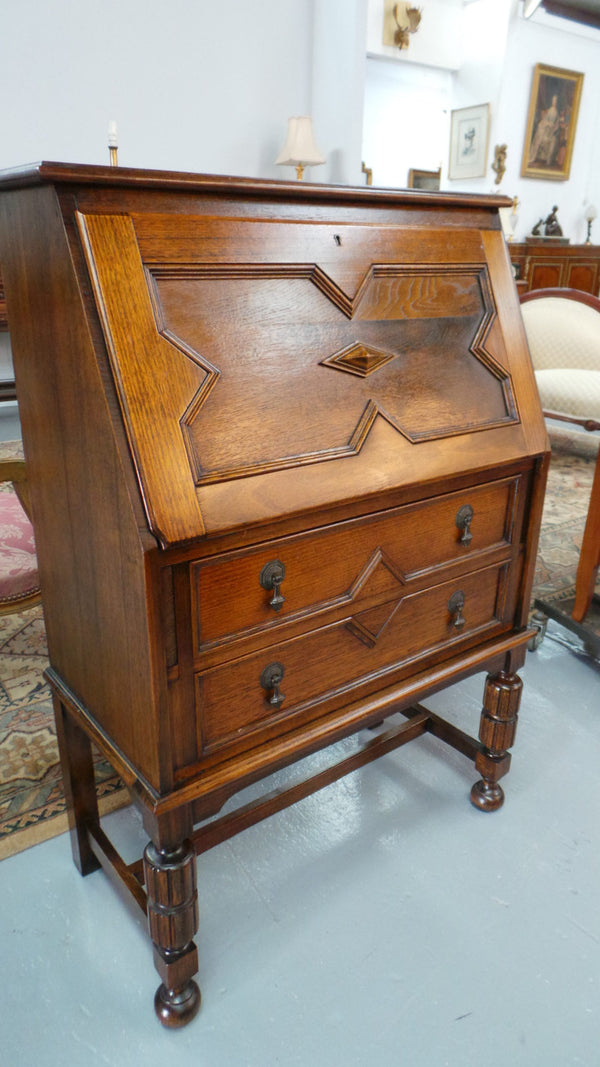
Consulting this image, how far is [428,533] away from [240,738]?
0.56 m

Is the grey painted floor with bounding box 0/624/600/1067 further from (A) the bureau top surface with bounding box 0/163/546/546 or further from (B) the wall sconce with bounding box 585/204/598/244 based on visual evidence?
(B) the wall sconce with bounding box 585/204/598/244

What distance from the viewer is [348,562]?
1372mm

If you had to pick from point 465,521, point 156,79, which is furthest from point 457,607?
point 156,79

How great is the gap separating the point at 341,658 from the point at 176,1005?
2.41 ft

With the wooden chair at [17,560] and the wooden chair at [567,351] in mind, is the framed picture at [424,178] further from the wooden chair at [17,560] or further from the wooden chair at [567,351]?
the wooden chair at [17,560]

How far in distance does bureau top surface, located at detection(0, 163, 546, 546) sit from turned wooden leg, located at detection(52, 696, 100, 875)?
2.48 ft

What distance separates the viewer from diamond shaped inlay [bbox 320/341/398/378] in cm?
131

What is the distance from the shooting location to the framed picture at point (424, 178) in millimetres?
8859

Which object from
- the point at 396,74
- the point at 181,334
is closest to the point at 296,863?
the point at 181,334

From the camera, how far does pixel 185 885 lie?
1.32m

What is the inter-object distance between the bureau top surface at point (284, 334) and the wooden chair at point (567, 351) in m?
2.43

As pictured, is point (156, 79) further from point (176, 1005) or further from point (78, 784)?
point (176, 1005)

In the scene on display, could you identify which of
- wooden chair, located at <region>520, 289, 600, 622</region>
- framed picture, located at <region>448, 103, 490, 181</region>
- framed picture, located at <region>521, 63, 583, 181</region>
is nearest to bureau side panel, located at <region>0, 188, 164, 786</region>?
wooden chair, located at <region>520, 289, 600, 622</region>

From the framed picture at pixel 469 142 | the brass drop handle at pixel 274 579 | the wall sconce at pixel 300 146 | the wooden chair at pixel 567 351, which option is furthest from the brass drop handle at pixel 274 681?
the framed picture at pixel 469 142
